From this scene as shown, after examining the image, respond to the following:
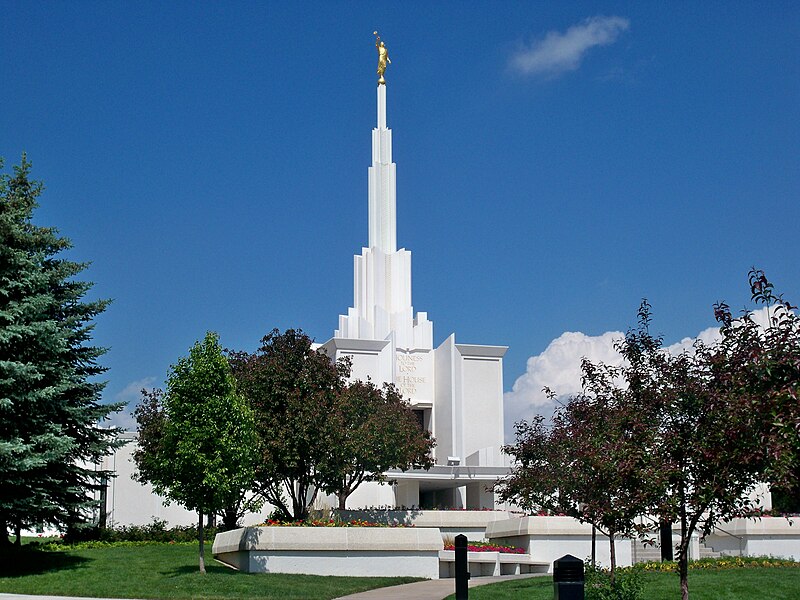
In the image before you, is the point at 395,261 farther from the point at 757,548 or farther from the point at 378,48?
the point at 757,548

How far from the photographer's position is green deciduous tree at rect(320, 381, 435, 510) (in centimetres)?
2900

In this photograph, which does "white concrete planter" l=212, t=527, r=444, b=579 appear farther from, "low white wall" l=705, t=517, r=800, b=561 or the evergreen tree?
"low white wall" l=705, t=517, r=800, b=561

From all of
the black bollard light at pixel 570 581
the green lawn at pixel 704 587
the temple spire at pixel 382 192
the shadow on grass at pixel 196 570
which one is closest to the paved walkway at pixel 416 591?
the green lawn at pixel 704 587

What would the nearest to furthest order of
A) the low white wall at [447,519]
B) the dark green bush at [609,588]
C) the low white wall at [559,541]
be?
the dark green bush at [609,588], the low white wall at [559,541], the low white wall at [447,519]

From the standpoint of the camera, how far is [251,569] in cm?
2277

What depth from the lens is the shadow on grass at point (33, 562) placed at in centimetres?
2259

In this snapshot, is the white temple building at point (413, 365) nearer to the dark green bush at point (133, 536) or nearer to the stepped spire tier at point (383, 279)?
the stepped spire tier at point (383, 279)

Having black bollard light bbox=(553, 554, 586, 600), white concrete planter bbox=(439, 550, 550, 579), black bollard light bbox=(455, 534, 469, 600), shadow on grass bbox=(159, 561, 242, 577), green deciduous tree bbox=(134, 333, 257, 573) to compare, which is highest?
green deciduous tree bbox=(134, 333, 257, 573)

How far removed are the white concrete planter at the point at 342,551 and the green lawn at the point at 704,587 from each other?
251 cm

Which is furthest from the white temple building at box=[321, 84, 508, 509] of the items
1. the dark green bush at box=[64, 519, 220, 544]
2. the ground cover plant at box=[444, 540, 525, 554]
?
the ground cover plant at box=[444, 540, 525, 554]

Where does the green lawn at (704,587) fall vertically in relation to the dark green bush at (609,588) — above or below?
below

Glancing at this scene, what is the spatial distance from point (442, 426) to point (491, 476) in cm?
623

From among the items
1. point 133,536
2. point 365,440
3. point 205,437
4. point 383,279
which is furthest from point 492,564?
point 383,279

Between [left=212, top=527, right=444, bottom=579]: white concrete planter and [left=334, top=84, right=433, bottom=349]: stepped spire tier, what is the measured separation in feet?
95.1
